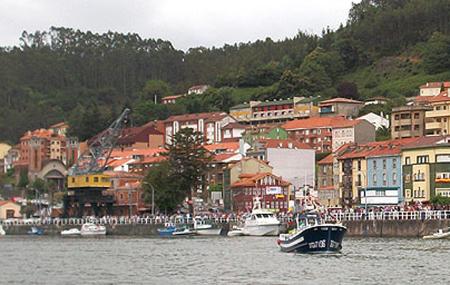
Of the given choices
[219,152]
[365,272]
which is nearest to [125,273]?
[365,272]

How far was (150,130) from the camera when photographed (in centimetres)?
19612

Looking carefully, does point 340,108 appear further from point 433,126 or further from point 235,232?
point 235,232

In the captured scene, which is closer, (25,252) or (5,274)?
(5,274)

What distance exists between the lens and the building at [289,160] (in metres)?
150

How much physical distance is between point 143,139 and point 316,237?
119m

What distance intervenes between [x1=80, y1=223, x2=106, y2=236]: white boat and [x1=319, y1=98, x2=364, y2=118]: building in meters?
53.3

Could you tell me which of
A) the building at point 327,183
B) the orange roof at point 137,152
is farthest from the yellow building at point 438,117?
the orange roof at point 137,152

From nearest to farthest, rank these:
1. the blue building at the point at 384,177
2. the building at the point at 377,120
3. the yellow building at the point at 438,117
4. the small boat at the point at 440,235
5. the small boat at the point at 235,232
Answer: the small boat at the point at 440,235, the small boat at the point at 235,232, the blue building at the point at 384,177, the yellow building at the point at 438,117, the building at the point at 377,120

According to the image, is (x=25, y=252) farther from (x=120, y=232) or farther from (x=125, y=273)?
(x=120, y=232)

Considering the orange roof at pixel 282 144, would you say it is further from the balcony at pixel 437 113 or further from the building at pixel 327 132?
the balcony at pixel 437 113

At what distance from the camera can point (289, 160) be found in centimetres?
15125

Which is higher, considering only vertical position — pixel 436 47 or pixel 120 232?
pixel 436 47

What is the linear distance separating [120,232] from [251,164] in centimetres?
2157

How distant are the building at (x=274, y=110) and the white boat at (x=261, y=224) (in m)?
68.2
